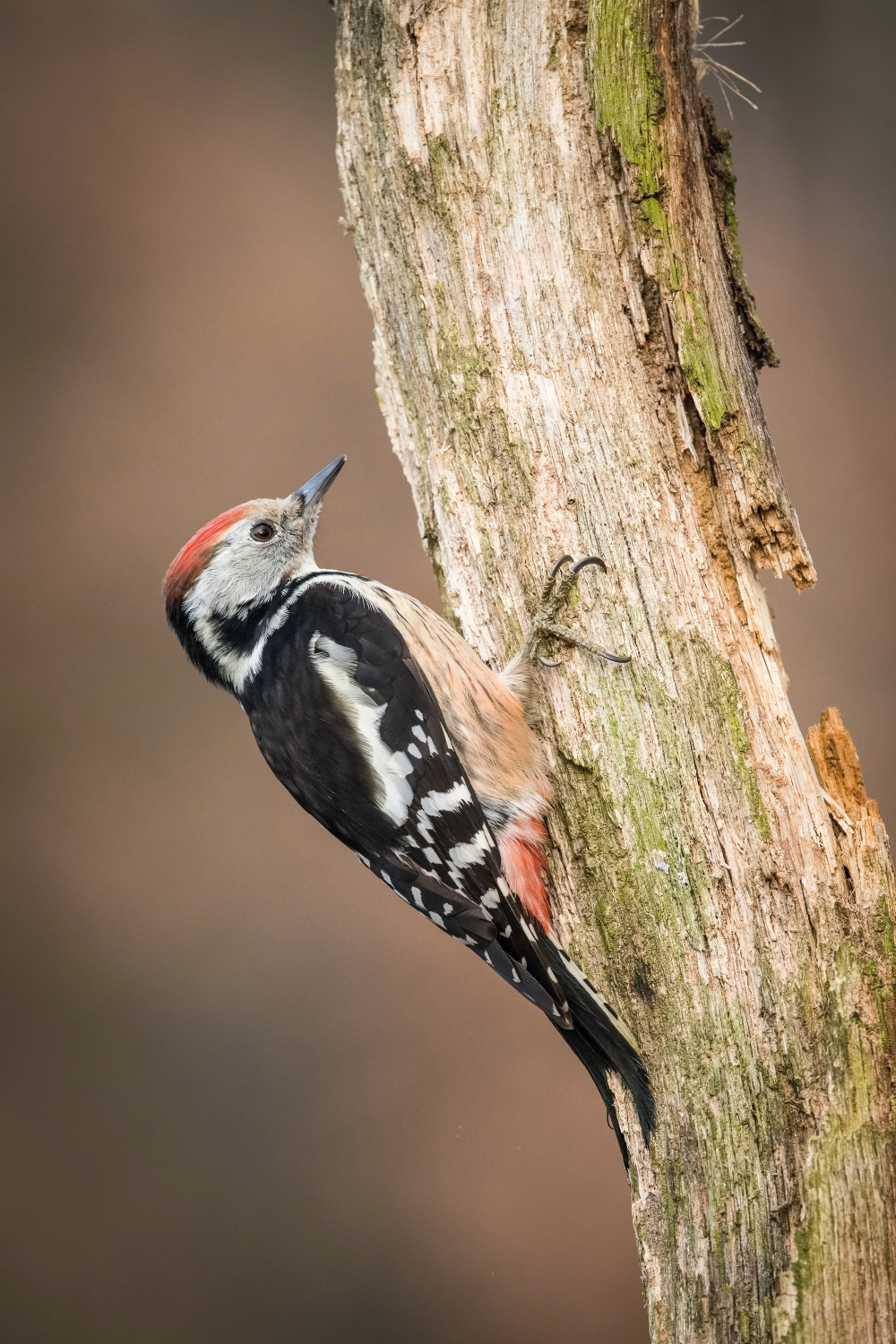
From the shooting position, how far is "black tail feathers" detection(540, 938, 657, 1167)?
1675mm

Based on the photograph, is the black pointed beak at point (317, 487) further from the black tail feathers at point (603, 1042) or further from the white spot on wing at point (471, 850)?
the black tail feathers at point (603, 1042)

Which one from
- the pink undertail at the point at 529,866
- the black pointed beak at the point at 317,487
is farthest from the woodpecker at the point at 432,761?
the black pointed beak at the point at 317,487

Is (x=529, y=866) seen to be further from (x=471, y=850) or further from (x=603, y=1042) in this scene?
(x=603, y=1042)

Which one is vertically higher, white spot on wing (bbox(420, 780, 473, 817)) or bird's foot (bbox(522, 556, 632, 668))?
bird's foot (bbox(522, 556, 632, 668))

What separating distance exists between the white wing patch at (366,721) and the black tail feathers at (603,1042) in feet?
1.33

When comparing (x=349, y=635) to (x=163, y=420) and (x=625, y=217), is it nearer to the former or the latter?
(x=625, y=217)

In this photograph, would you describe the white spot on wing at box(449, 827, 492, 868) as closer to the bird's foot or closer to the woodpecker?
the woodpecker

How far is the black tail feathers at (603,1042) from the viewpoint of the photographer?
1.67 meters

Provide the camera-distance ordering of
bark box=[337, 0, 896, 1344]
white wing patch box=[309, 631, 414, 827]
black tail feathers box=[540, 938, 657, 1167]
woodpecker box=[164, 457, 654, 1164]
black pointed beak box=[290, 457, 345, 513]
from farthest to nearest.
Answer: black pointed beak box=[290, 457, 345, 513]
white wing patch box=[309, 631, 414, 827]
woodpecker box=[164, 457, 654, 1164]
black tail feathers box=[540, 938, 657, 1167]
bark box=[337, 0, 896, 1344]

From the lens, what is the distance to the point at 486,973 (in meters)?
3.71

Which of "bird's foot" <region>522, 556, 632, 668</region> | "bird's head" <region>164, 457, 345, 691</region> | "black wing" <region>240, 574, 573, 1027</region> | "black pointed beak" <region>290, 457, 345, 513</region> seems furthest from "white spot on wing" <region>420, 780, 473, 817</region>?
"black pointed beak" <region>290, 457, 345, 513</region>

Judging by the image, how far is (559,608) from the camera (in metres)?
1.89

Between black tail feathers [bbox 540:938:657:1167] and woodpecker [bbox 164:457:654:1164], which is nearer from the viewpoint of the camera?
black tail feathers [bbox 540:938:657:1167]

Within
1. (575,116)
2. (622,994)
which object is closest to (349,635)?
(622,994)
